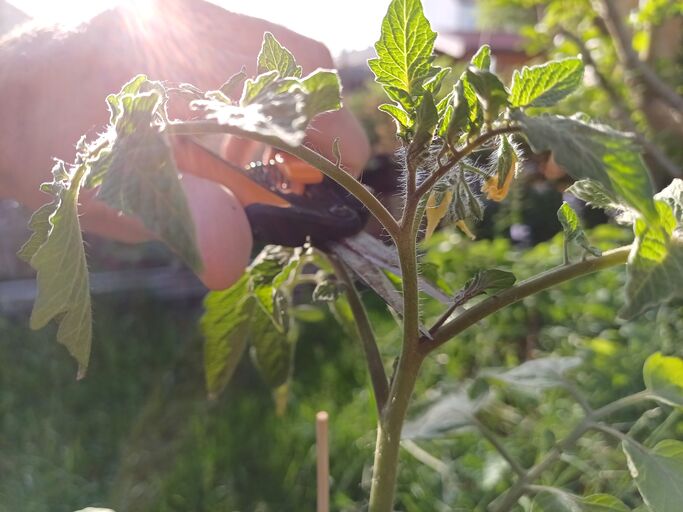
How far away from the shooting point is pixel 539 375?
28.4 inches

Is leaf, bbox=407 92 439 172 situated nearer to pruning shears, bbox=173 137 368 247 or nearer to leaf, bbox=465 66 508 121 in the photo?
leaf, bbox=465 66 508 121

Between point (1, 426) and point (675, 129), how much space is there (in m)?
1.75

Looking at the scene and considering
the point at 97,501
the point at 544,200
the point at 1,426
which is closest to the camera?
the point at 97,501

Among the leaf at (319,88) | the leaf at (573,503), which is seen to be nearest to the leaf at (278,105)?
the leaf at (319,88)

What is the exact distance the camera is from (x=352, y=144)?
0.72m

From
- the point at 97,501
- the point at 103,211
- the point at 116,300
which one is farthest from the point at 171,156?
the point at 116,300

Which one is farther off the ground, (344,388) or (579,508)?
(579,508)

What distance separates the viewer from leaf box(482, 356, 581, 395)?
698 millimetres

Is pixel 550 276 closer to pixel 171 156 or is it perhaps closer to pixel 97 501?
pixel 171 156

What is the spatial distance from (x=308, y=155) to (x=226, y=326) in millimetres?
358

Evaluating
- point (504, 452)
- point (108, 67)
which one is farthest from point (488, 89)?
point (108, 67)

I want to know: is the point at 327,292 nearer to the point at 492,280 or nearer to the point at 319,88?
the point at 492,280

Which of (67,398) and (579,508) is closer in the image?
(579,508)

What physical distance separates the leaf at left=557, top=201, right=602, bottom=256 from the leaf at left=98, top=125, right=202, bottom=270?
23 cm
